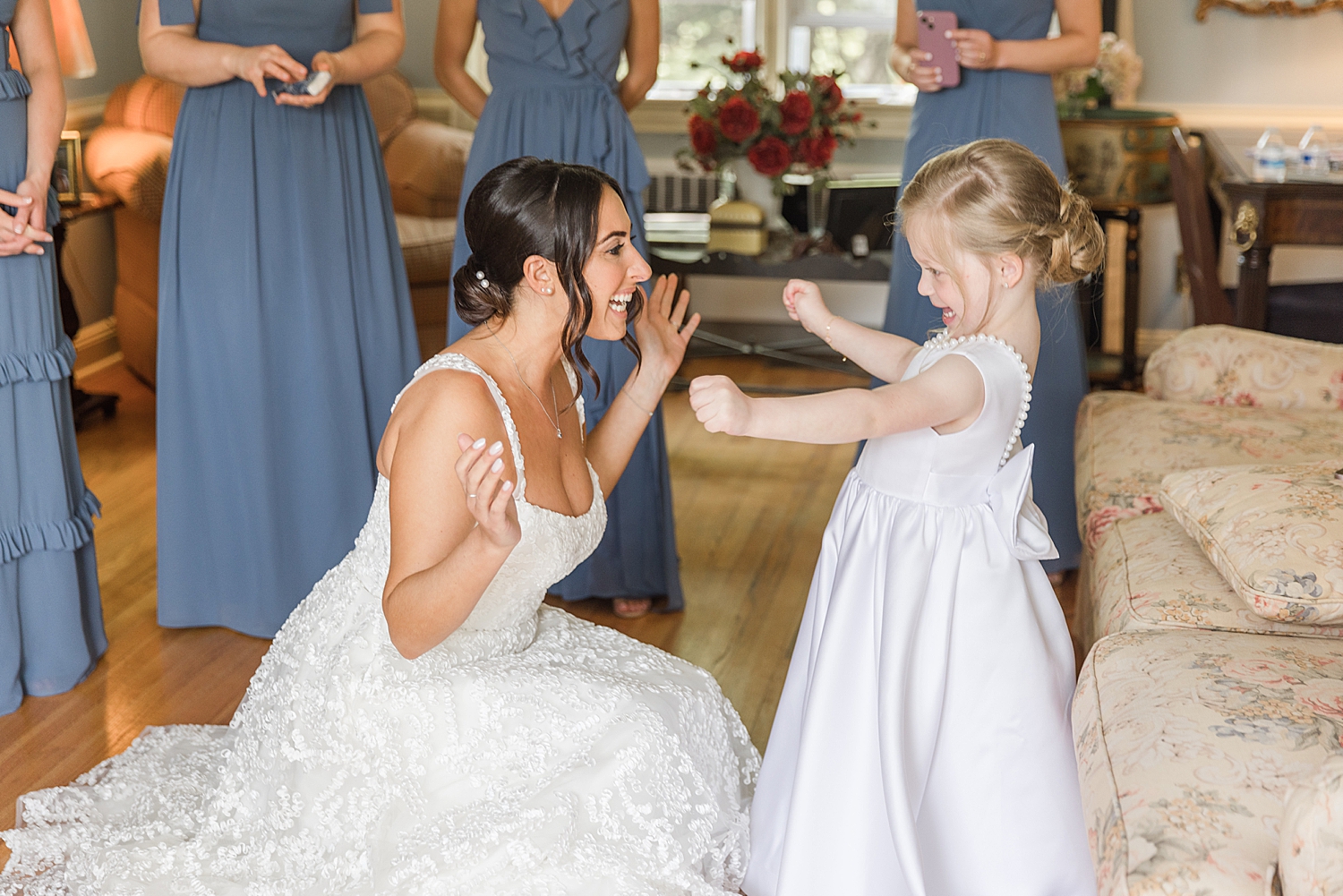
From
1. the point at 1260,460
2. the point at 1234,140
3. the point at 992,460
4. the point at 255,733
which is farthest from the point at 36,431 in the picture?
the point at 1234,140

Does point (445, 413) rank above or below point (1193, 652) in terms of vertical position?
above

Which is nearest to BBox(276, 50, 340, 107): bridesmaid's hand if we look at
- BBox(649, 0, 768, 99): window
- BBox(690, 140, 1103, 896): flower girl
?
BBox(690, 140, 1103, 896): flower girl

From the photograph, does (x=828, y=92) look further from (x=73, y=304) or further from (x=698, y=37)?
(x=73, y=304)

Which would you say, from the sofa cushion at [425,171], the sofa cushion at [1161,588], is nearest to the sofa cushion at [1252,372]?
the sofa cushion at [1161,588]

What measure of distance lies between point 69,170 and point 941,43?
297 centimetres

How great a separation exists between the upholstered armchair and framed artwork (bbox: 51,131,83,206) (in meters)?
0.13

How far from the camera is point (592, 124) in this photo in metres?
2.92

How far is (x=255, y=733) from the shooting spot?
1.99m

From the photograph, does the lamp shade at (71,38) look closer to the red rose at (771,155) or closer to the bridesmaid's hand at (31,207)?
the bridesmaid's hand at (31,207)

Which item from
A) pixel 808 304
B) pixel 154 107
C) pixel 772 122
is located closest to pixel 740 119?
pixel 772 122

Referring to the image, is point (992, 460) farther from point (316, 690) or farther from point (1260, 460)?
point (316, 690)

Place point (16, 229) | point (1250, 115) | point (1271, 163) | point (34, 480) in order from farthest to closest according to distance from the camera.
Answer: point (1250, 115) → point (1271, 163) → point (34, 480) → point (16, 229)

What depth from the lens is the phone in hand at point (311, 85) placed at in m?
2.66

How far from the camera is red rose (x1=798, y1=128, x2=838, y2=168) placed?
4.33 metres
